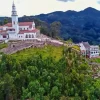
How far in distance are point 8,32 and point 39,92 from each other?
103ft

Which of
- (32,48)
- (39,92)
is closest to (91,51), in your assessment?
(32,48)

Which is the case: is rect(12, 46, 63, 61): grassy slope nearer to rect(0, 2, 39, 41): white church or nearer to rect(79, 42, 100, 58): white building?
rect(0, 2, 39, 41): white church

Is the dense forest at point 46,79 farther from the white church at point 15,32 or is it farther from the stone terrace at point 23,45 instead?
the white church at point 15,32

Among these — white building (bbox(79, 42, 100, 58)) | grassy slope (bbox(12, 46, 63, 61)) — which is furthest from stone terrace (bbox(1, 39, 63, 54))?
white building (bbox(79, 42, 100, 58))

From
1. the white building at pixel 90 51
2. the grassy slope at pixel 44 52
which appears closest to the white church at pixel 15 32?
the grassy slope at pixel 44 52

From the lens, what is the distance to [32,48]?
70.4 m

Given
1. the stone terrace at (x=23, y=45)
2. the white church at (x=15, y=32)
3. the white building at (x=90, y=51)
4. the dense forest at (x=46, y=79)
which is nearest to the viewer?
the dense forest at (x=46, y=79)

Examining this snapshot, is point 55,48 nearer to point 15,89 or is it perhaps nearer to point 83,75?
point 83,75

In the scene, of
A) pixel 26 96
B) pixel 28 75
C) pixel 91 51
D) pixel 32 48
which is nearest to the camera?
pixel 26 96

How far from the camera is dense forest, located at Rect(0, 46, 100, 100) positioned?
5053cm

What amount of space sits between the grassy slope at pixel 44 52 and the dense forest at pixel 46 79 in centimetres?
244

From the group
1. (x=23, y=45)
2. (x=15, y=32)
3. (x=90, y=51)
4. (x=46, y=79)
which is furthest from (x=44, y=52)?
(x=90, y=51)

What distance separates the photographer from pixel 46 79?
5438 cm

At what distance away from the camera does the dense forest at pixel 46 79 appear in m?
50.5
